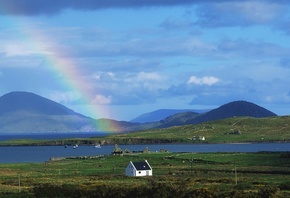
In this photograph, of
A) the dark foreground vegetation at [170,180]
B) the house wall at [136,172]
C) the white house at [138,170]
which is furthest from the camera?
the white house at [138,170]

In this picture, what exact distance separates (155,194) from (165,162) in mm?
75414

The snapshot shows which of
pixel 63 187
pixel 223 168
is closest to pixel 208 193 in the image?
pixel 63 187

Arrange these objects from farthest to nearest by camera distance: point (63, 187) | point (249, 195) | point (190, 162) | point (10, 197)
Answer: point (190, 162)
point (63, 187)
point (10, 197)
point (249, 195)

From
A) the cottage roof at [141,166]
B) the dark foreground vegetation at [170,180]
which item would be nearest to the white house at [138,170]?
the cottage roof at [141,166]

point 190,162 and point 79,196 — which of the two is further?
point 190,162

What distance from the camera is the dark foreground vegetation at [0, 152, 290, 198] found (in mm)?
74750

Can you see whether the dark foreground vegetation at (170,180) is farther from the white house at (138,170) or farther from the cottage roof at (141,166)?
the cottage roof at (141,166)

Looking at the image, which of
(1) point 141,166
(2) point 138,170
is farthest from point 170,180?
(1) point 141,166

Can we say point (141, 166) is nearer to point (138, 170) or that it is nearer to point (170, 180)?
point (138, 170)

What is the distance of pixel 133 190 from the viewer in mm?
75688

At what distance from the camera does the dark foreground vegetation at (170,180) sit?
74750 mm

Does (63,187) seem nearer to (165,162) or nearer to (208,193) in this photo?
(208,193)

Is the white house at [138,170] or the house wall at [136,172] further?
the white house at [138,170]

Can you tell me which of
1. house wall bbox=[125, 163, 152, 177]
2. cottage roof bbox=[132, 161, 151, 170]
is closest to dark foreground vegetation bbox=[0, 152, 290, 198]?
house wall bbox=[125, 163, 152, 177]
